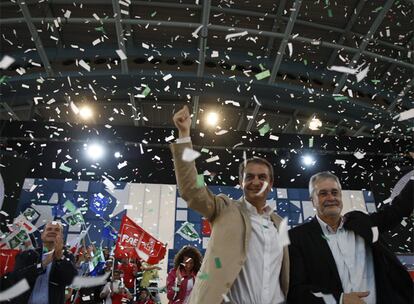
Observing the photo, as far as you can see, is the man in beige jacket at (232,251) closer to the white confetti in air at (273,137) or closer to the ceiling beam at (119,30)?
the ceiling beam at (119,30)

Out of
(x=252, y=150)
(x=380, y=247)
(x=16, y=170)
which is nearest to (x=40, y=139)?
(x=16, y=170)

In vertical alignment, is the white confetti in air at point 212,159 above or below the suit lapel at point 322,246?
above

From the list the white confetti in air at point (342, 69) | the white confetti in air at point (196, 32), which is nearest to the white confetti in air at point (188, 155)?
the white confetti in air at point (196, 32)

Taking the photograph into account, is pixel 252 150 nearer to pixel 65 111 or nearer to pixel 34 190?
pixel 65 111

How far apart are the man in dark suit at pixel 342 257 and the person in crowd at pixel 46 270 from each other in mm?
1830

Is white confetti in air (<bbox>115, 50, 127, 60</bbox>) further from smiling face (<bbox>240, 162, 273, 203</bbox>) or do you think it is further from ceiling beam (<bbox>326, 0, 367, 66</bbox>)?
smiling face (<bbox>240, 162, 273, 203</bbox>)

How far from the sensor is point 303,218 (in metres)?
11.7

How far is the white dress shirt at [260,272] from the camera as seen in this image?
1.78 meters

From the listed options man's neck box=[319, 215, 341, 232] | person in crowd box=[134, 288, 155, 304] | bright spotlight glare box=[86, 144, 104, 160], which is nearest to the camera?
man's neck box=[319, 215, 341, 232]

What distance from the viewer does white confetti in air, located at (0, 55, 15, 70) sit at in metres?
7.90

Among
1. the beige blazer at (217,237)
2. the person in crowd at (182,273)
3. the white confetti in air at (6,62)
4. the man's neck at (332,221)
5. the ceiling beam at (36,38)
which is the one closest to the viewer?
the beige blazer at (217,237)

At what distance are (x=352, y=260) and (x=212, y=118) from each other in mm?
8291

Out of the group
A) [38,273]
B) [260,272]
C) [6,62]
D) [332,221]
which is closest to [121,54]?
[6,62]

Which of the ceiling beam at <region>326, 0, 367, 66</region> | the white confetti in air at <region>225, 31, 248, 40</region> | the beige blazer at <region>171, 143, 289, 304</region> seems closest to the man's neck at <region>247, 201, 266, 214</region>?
the beige blazer at <region>171, 143, 289, 304</region>
